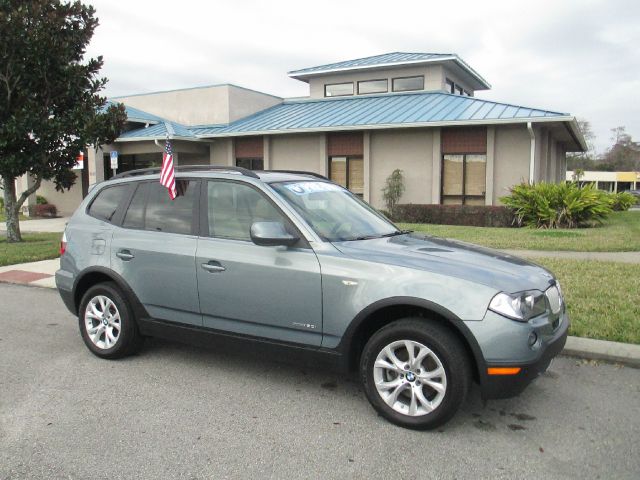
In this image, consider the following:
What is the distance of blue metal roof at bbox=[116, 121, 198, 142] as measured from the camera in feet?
76.4

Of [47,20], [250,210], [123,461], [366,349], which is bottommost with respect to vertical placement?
[123,461]

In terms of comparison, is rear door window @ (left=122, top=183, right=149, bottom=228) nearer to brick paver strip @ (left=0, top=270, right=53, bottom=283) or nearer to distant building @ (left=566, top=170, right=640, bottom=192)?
brick paver strip @ (left=0, top=270, right=53, bottom=283)

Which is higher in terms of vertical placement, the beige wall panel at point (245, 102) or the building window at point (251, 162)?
the beige wall panel at point (245, 102)

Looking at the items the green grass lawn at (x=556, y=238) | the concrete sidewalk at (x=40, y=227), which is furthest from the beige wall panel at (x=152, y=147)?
the green grass lawn at (x=556, y=238)

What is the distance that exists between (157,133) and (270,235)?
21211 millimetres

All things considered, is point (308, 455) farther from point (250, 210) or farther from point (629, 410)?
point (629, 410)

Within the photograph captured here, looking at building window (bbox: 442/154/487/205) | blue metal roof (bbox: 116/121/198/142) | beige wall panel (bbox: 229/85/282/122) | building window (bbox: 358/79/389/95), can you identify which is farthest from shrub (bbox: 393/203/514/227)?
beige wall panel (bbox: 229/85/282/122)

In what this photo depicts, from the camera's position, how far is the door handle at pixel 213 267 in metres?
4.52

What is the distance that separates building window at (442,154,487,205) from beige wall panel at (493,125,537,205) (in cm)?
47

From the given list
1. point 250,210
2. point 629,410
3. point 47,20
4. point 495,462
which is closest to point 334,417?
point 495,462

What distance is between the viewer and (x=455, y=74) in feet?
82.2

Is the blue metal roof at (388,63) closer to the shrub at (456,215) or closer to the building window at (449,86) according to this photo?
the building window at (449,86)

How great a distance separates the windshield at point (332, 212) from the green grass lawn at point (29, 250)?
29.0 ft

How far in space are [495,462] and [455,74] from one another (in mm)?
23849
